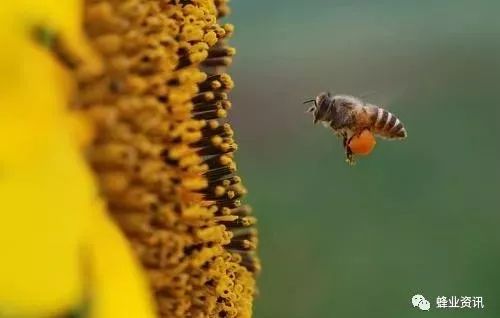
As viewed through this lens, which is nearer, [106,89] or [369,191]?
[106,89]

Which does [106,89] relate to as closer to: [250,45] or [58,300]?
[58,300]

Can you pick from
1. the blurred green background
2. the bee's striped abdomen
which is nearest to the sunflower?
the bee's striped abdomen

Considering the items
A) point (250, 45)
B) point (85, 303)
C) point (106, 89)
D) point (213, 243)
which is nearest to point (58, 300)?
point (85, 303)

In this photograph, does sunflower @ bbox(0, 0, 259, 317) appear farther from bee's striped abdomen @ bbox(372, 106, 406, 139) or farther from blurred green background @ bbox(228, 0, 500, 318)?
blurred green background @ bbox(228, 0, 500, 318)

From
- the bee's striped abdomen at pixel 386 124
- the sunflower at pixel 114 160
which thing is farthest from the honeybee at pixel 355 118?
the sunflower at pixel 114 160

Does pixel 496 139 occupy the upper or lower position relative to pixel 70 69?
→ upper

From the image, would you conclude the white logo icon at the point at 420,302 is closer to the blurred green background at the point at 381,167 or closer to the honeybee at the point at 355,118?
the blurred green background at the point at 381,167
